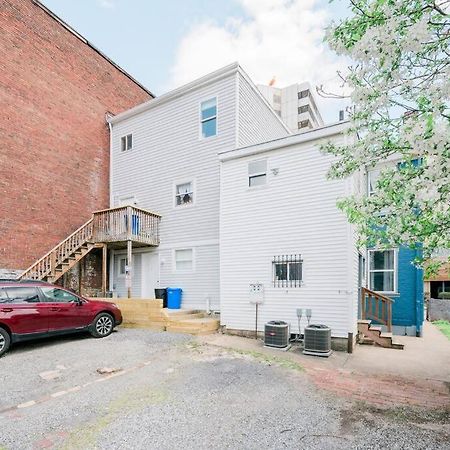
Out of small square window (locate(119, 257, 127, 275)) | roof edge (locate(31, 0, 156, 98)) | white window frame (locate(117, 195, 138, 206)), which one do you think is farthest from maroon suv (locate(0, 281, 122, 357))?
roof edge (locate(31, 0, 156, 98))

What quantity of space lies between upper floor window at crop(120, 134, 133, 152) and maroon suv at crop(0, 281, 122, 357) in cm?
853

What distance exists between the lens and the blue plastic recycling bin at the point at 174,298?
42.0ft

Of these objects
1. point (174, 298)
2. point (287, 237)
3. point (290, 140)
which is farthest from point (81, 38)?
point (287, 237)

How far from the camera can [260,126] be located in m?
14.6

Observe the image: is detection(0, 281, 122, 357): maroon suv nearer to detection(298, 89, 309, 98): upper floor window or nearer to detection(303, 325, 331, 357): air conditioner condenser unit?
detection(303, 325, 331, 357): air conditioner condenser unit

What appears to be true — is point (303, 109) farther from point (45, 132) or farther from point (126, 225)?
point (126, 225)

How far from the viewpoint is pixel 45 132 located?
13.5m

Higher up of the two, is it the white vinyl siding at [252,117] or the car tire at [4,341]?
the white vinyl siding at [252,117]

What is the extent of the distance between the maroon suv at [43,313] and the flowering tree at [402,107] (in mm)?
7383

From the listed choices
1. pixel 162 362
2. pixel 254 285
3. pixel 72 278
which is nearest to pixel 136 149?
pixel 72 278

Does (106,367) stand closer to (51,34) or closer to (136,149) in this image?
(136,149)

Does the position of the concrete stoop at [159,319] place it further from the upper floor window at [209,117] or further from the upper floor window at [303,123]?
the upper floor window at [303,123]

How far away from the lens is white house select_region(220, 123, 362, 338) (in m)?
8.85

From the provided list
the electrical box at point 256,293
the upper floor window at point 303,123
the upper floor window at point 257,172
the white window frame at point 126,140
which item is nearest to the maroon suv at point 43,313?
the electrical box at point 256,293
